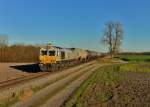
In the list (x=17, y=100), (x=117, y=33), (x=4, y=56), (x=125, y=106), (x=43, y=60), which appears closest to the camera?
(x=125, y=106)

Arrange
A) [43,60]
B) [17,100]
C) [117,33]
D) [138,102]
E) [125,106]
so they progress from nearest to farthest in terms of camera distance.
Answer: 1. [125,106]
2. [138,102]
3. [17,100]
4. [43,60]
5. [117,33]

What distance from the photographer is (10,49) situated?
314ft

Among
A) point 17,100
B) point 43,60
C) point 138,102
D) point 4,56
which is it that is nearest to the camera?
point 138,102

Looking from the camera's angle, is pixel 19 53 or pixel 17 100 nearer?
pixel 17 100

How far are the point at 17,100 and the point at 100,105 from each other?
181 inches

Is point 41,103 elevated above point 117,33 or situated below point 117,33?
below

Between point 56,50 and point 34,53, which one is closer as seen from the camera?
point 56,50

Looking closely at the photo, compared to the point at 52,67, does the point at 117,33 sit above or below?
above

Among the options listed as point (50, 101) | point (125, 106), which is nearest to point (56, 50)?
Result: point (50, 101)

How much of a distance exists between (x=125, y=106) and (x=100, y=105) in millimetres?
1140

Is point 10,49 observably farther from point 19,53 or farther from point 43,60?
point 43,60

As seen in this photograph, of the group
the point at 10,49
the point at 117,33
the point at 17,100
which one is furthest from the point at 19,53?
the point at 17,100

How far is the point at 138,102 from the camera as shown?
55.6ft

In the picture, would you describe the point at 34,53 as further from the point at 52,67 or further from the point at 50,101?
the point at 50,101
